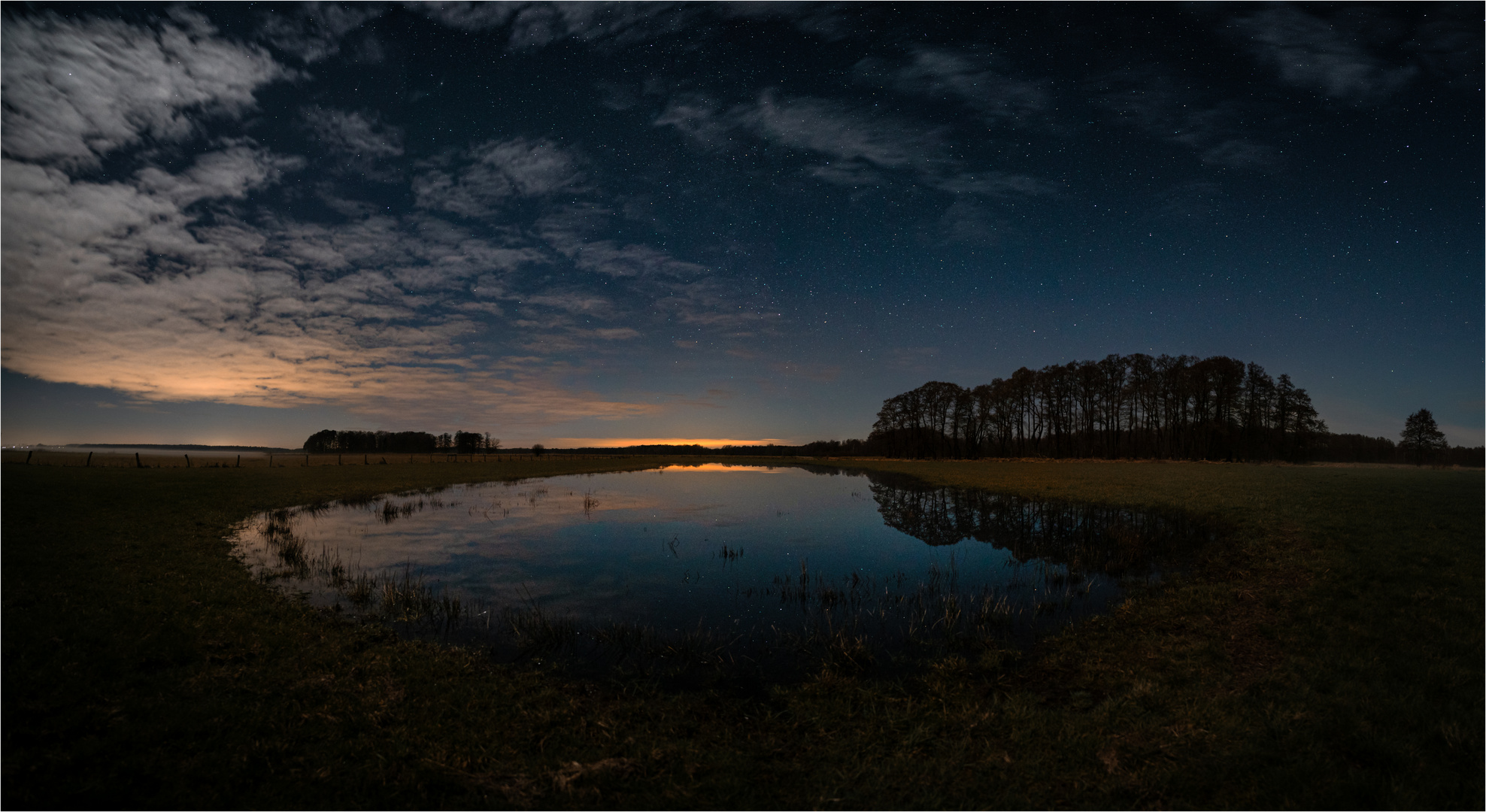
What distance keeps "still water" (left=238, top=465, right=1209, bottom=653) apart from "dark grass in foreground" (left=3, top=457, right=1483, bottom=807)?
2.60 meters

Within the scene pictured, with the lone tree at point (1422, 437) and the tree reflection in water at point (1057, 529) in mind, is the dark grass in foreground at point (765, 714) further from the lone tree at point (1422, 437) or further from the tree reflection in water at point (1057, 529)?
the lone tree at point (1422, 437)

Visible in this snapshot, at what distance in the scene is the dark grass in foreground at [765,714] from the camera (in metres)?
6.36

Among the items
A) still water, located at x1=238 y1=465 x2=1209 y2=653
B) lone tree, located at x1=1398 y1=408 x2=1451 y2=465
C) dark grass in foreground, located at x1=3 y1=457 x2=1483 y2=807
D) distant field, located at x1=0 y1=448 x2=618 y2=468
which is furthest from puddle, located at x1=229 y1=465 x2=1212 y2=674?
lone tree, located at x1=1398 y1=408 x2=1451 y2=465

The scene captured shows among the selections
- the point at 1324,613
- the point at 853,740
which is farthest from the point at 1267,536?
the point at 853,740

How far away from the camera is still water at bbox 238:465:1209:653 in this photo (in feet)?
46.8

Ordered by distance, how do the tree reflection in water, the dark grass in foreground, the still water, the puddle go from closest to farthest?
the dark grass in foreground
the puddle
the still water
the tree reflection in water

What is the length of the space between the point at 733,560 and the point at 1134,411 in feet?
311

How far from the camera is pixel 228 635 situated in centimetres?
1073

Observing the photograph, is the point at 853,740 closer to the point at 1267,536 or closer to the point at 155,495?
the point at 1267,536

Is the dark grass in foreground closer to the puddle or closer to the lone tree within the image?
the puddle

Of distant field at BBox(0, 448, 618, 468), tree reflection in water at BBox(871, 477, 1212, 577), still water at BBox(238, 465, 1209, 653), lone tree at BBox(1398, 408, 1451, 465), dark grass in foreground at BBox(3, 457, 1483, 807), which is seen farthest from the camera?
lone tree at BBox(1398, 408, 1451, 465)

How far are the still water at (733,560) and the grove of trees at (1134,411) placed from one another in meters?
66.0

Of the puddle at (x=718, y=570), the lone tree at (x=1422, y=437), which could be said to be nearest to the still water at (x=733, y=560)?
the puddle at (x=718, y=570)

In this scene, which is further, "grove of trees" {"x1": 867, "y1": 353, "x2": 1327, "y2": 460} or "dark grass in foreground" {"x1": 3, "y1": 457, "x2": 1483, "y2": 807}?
"grove of trees" {"x1": 867, "y1": 353, "x2": 1327, "y2": 460}
